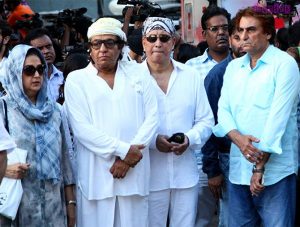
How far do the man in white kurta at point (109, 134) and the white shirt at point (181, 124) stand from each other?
0.19 metres

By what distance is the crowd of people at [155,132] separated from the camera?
4.50m

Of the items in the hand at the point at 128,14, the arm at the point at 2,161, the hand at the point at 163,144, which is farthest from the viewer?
the hand at the point at 128,14

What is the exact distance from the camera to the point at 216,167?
5328 millimetres

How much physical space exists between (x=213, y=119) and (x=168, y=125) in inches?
14.6

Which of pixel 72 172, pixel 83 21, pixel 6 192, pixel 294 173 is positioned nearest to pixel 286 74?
pixel 294 173

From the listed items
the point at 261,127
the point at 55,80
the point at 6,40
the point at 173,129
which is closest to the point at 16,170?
the point at 173,129

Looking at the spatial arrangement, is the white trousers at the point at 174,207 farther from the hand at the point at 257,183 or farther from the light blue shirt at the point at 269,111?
the hand at the point at 257,183

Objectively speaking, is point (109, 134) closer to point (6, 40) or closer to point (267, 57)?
point (267, 57)

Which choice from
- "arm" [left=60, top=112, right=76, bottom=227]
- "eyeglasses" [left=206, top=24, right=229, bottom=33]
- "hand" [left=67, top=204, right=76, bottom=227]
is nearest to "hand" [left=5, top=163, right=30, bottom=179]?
"arm" [left=60, top=112, right=76, bottom=227]

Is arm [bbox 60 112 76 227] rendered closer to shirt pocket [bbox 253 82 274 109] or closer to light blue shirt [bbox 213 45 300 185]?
light blue shirt [bbox 213 45 300 185]

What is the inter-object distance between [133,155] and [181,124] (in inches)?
22.0

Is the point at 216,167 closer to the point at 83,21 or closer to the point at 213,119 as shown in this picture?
the point at 213,119

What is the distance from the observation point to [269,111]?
15.1 feet

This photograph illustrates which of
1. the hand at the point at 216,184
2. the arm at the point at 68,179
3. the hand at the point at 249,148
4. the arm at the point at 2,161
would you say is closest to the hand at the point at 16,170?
the arm at the point at 68,179
